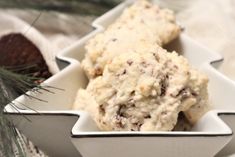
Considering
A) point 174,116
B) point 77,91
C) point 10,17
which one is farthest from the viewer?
point 10,17

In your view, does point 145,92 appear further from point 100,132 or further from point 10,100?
point 10,100

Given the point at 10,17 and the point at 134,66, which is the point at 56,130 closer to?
the point at 134,66

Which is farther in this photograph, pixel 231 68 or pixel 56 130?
pixel 231 68

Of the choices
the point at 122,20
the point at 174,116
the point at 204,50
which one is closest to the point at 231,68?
the point at 204,50

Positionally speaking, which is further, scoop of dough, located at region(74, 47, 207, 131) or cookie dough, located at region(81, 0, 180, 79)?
cookie dough, located at region(81, 0, 180, 79)

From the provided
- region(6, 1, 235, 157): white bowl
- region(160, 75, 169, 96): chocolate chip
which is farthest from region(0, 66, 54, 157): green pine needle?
region(160, 75, 169, 96): chocolate chip

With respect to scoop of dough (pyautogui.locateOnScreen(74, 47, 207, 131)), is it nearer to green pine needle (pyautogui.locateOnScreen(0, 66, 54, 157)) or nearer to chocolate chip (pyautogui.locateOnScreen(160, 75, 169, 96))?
chocolate chip (pyautogui.locateOnScreen(160, 75, 169, 96))
